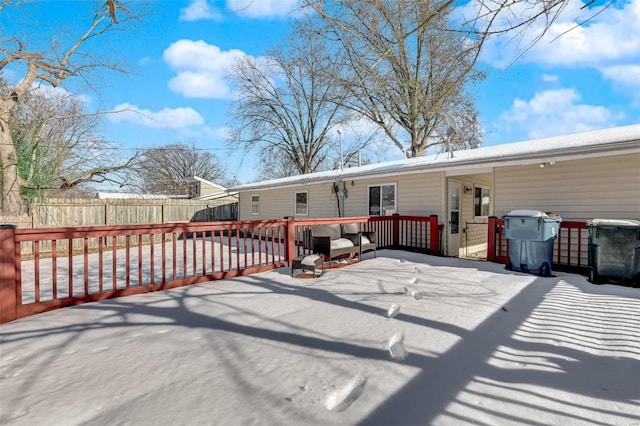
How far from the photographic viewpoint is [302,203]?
42.1ft

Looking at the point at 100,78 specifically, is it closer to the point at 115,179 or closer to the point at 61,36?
the point at 61,36

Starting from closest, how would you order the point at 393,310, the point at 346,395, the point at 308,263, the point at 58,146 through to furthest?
1. the point at 346,395
2. the point at 393,310
3. the point at 308,263
4. the point at 58,146

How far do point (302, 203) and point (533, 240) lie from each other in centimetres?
863

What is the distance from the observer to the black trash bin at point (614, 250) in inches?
177

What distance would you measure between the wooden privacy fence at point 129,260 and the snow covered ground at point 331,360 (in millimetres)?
292

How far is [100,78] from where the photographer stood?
704 centimetres

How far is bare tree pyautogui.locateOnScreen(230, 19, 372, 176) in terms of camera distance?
906 inches

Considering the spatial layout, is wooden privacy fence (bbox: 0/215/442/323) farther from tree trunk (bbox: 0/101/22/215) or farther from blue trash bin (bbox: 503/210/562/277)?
blue trash bin (bbox: 503/210/562/277)

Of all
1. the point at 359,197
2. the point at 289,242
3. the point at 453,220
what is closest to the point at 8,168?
the point at 289,242

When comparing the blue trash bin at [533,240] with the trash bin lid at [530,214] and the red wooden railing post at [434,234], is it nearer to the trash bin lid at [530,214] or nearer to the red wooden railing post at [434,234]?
the trash bin lid at [530,214]

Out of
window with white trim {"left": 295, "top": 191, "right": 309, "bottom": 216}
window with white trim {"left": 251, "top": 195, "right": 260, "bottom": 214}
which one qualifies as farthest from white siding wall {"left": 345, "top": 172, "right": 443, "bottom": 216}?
window with white trim {"left": 251, "top": 195, "right": 260, "bottom": 214}

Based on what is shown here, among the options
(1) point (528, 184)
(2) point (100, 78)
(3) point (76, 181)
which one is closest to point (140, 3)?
(2) point (100, 78)

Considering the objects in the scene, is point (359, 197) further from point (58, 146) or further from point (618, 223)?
point (58, 146)

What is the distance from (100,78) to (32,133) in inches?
92.5
